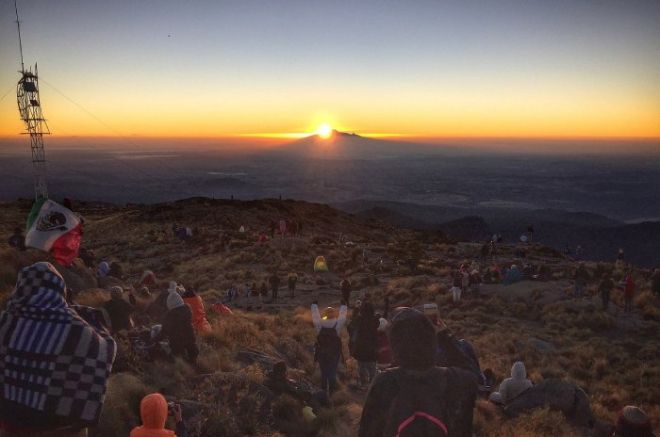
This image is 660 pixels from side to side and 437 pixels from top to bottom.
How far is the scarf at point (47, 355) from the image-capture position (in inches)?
135

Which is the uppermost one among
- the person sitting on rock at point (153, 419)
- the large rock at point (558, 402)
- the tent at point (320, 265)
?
the person sitting on rock at point (153, 419)

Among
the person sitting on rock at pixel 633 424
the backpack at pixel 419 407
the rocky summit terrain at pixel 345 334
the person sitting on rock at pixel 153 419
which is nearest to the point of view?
the backpack at pixel 419 407

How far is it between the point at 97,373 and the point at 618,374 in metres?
14.6

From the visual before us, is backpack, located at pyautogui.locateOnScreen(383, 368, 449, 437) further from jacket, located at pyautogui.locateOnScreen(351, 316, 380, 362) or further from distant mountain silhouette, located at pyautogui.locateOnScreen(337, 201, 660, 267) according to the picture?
distant mountain silhouette, located at pyautogui.locateOnScreen(337, 201, 660, 267)

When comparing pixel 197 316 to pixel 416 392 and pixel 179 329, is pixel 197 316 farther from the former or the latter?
pixel 416 392

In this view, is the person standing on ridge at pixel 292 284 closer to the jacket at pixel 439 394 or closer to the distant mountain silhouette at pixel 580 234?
the jacket at pixel 439 394

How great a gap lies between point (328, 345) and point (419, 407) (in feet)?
19.4

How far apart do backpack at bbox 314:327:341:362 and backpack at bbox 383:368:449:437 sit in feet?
19.0

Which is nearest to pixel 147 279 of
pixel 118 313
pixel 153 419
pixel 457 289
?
pixel 118 313

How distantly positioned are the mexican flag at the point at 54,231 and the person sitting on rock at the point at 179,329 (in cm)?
179

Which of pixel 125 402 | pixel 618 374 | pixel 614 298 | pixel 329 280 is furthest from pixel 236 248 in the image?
pixel 125 402

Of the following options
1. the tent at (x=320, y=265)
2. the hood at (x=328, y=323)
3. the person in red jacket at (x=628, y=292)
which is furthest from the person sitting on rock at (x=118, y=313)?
the tent at (x=320, y=265)

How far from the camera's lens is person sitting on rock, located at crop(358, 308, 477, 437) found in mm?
2936

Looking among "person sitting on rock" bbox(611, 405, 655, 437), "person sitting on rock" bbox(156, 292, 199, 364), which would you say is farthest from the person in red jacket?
"person sitting on rock" bbox(156, 292, 199, 364)
